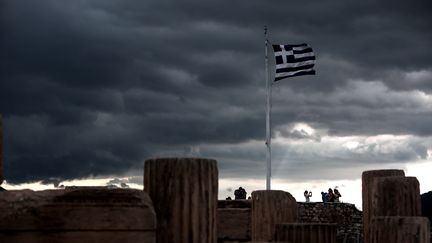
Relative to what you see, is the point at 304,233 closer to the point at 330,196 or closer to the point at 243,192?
the point at 243,192

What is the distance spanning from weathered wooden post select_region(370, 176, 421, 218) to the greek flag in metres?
13.9

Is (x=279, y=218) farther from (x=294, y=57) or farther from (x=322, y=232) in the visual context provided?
(x=294, y=57)

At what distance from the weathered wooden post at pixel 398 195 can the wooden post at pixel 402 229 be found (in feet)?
1.88

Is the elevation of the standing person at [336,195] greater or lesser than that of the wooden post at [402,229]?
greater

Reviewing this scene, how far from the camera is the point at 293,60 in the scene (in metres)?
22.9

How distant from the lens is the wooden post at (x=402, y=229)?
25.8 ft

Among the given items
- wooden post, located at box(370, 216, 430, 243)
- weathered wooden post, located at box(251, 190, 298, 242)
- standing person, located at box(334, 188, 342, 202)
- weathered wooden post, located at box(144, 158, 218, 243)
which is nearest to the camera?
weathered wooden post, located at box(144, 158, 218, 243)

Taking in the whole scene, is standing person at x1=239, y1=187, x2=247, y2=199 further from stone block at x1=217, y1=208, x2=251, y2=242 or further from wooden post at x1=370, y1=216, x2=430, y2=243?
wooden post at x1=370, y1=216, x2=430, y2=243

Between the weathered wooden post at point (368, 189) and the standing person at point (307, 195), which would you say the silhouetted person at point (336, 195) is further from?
the weathered wooden post at point (368, 189)

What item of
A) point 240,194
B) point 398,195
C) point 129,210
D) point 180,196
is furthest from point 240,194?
point 129,210

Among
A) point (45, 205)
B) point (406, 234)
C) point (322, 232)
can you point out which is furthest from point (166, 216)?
point (322, 232)

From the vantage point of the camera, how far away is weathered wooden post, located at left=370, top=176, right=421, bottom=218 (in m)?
8.56

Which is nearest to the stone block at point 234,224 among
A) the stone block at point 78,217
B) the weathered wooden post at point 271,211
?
the weathered wooden post at point 271,211

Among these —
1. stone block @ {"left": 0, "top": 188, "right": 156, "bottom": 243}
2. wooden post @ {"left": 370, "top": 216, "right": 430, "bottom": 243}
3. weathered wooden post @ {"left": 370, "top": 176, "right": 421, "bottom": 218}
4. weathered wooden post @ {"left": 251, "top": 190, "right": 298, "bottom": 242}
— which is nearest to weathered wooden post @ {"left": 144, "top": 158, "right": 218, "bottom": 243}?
stone block @ {"left": 0, "top": 188, "right": 156, "bottom": 243}
